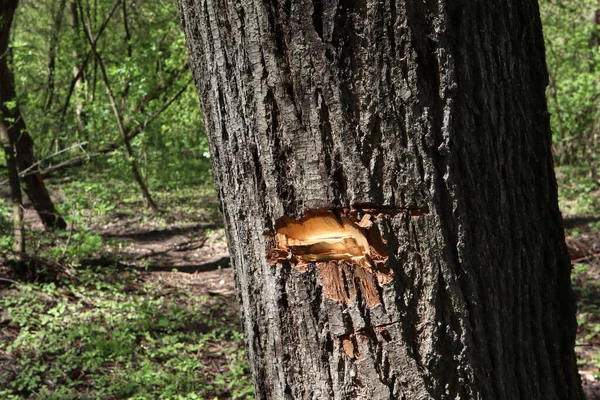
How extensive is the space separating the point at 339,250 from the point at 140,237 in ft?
26.0

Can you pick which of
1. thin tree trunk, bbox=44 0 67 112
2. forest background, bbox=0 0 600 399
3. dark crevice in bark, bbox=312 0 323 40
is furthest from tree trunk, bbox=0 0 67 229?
dark crevice in bark, bbox=312 0 323 40

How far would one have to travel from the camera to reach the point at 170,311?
5.59 meters

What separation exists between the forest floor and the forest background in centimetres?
2

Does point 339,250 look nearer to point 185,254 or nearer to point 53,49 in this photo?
point 185,254

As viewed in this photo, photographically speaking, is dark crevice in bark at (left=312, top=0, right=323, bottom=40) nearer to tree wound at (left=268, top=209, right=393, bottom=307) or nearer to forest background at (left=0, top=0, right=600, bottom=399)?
tree wound at (left=268, top=209, right=393, bottom=307)

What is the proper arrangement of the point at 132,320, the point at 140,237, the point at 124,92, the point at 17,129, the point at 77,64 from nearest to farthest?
the point at 132,320 < the point at 17,129 < the point at 140,237 < the point at 124,92 < the point at 77,64

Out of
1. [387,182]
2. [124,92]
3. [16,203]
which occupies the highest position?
[124,92]

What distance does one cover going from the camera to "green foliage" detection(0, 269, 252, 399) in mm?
4078

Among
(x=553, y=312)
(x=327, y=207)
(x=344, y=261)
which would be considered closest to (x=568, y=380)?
(x=553, y=312)

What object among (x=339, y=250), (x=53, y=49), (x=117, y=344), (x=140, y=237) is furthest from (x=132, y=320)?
(x=53, y=49)

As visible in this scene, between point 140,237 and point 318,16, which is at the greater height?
point 318,16

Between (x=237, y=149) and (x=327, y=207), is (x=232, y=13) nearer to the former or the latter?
(x=237, y=149)

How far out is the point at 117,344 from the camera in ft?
15.5

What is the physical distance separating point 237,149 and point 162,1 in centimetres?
1106
